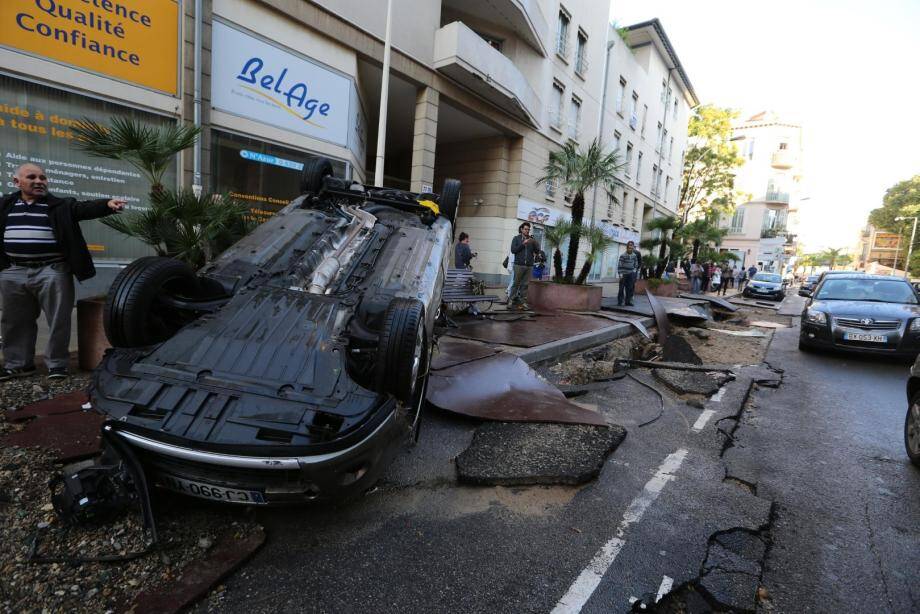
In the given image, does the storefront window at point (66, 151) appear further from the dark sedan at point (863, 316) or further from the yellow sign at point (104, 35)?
the dark sedan at point (863, 316)

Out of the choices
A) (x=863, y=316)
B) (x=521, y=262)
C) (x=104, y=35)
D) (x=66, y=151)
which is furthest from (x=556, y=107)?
(x=66, y=151)

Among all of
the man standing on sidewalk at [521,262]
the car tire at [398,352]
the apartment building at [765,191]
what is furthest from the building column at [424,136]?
the apartment building at [765,191]

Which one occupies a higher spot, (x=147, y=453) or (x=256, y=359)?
(x=256, y=359)

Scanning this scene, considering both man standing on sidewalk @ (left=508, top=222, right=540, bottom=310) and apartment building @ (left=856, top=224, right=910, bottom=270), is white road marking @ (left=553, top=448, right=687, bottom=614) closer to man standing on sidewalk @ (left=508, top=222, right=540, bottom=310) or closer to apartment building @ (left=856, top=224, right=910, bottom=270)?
man standing on sidewalk @ (left=508, top=222, right=540, bottom=310)

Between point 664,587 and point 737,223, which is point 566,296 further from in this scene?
point 737,223

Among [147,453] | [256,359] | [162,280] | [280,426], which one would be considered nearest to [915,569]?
[280,426]

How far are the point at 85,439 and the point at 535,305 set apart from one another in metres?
9.15

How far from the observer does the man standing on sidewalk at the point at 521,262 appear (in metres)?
9.59

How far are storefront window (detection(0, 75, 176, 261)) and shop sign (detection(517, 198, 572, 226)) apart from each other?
1169 cm

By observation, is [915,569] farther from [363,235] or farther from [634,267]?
[634,267]

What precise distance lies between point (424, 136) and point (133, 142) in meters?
9.56

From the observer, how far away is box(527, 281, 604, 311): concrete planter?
34.9ft

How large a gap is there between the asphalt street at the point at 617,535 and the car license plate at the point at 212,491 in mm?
337

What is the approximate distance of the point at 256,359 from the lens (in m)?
2.43
